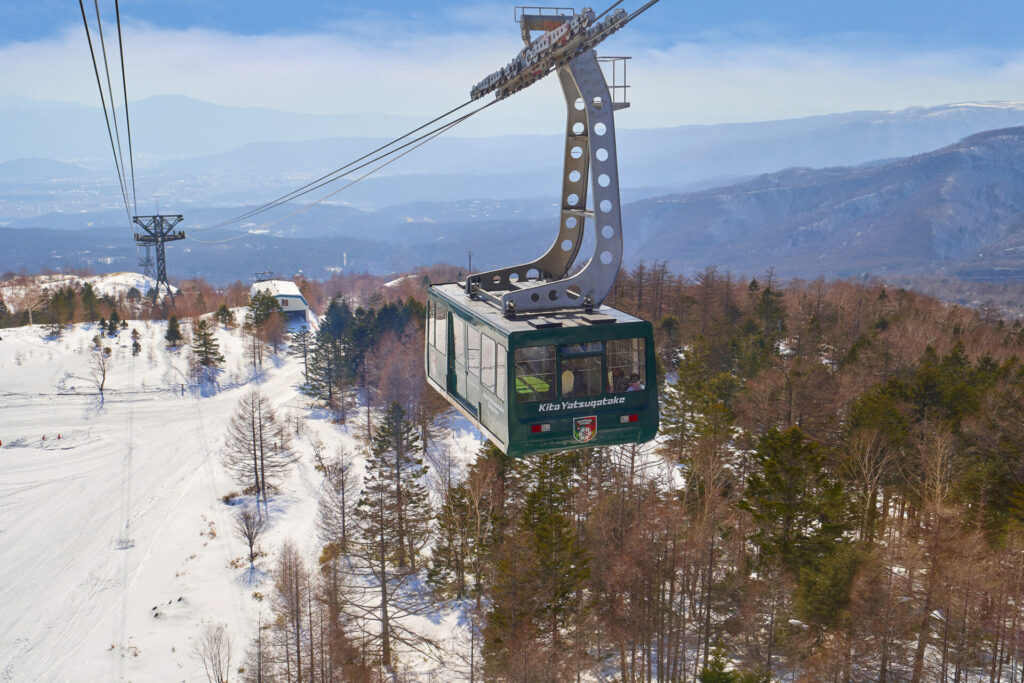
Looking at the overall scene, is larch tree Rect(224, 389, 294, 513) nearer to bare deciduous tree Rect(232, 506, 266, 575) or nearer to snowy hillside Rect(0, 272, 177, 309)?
bare deciduous tree Rect(232, 506, 266, 575)

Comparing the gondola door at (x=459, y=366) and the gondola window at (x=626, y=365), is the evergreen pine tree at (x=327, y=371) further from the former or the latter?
the gondola window at (x=626, y=365)

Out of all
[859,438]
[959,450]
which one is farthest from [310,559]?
[959,450]

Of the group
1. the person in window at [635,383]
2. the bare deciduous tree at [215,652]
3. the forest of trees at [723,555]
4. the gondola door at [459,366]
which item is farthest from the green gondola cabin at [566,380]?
the bare deciduous tree at [215,652]

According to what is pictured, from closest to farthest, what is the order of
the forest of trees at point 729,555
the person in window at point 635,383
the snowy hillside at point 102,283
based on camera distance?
the person in window at point 635,383, the forest of trees at point 729,555, the snowy hillside at point 102,283

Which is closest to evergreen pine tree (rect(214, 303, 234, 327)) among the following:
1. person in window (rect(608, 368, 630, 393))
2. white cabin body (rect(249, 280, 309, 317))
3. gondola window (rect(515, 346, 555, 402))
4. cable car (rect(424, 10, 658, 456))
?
white cabin body (rect(249, 280, 309, 317))

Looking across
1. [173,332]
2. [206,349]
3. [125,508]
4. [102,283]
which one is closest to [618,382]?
[125,508]

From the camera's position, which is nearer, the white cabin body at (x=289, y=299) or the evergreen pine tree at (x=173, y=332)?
the evergreen pine tree at (x=173, y=332)
